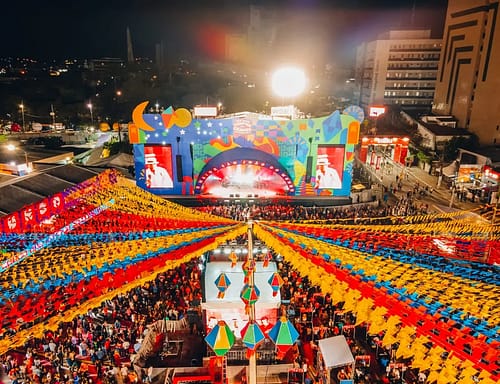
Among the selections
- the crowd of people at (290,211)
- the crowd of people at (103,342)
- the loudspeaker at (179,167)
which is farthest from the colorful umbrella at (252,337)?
the loudspeaker at (179,167)

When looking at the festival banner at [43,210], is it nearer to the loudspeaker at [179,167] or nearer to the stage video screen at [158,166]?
the stage video screen at [158,166]

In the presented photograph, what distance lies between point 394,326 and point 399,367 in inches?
185

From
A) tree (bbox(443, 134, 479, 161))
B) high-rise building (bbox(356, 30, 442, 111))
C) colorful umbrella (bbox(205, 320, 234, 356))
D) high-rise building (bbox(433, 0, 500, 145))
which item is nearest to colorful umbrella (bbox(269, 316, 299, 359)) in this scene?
colorful umbrella (bbox(205, 320, 234, 356))

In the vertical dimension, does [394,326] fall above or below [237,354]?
above

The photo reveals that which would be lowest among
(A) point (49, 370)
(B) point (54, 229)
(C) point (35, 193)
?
(A) point (49, 370)

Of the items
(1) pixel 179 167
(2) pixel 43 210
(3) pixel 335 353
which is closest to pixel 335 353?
(3) pixel 335 353

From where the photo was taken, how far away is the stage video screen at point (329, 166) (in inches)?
990

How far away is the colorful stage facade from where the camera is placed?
81.4 feet

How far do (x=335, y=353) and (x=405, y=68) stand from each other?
172 feet

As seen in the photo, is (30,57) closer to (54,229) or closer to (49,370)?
(54,229)

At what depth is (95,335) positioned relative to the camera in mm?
12375

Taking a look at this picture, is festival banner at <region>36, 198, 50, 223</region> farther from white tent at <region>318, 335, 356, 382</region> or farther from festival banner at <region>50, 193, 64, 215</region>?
white tent at <region>318, 335, 356, 382</region>

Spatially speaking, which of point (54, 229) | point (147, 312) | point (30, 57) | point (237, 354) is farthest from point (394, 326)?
point (30, 57)

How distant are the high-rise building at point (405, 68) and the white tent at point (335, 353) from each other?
164 ft
